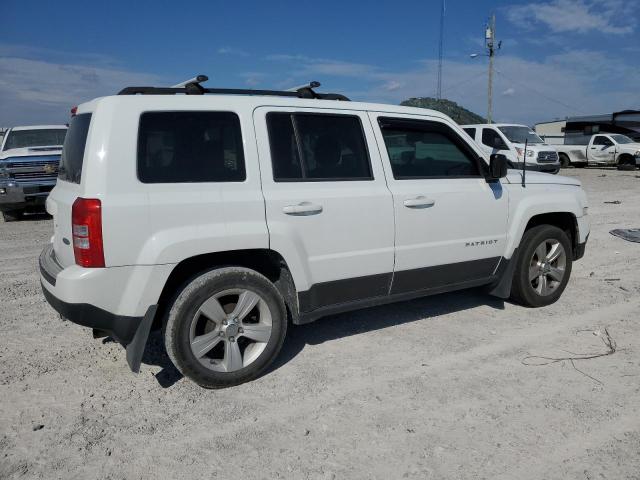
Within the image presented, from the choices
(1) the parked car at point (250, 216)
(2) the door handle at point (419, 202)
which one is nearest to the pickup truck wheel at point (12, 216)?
(1) the parked car at point (250, 216)

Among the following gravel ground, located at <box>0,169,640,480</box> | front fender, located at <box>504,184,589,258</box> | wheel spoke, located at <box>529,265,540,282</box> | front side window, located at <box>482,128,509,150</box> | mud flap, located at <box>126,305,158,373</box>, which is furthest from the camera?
front side window, located at <box>482,128,509,150</box>

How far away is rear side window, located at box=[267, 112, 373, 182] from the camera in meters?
3.49

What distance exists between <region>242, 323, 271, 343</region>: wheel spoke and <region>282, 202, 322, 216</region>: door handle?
2.66ft

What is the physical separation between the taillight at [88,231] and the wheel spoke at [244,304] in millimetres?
896

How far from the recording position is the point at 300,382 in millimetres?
3531

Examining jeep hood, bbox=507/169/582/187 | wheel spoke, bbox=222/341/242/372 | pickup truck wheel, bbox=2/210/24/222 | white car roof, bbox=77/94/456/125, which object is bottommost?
wheel spoke, bbox=222/341/242/372

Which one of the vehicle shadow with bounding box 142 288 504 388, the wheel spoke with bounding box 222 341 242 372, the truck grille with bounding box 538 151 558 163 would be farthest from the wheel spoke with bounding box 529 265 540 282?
A: the truck grille with bounding box 538 151 558 163

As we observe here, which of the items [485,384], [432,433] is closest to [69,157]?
[432,433]

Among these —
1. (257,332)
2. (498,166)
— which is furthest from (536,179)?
(257,332)

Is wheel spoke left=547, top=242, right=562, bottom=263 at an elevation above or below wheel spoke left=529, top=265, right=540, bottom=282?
above

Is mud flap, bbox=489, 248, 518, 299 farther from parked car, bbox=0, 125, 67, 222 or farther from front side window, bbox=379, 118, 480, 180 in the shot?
parked car, bbox=0, 125, 67, 222

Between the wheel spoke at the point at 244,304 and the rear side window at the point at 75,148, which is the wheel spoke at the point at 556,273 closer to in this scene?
the wheel spoke at the point at 244,304

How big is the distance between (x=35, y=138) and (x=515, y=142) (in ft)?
47.2

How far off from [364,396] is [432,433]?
55 centimetres
